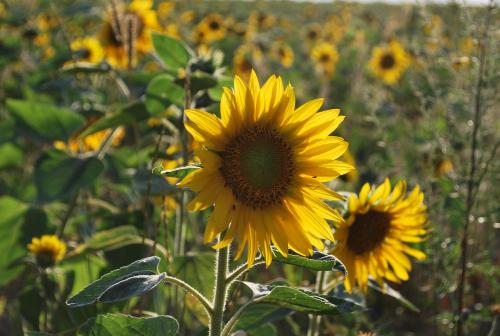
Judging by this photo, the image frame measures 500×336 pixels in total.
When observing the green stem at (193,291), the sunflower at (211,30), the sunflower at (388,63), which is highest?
the sunflower at (211,30)

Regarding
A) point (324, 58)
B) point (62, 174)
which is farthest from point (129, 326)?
point (324, 58)

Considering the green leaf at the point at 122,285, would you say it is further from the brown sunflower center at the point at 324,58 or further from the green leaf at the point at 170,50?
the brown sunflower center at the point at 324,58

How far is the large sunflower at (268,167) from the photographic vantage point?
1140mm

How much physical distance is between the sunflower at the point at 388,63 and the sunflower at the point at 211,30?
1.31 metres

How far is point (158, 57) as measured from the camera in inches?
68.8

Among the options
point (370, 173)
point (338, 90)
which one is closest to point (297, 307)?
point (370, 173)

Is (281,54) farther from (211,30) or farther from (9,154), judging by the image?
(9,154)

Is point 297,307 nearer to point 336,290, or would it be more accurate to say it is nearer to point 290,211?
point 290,211

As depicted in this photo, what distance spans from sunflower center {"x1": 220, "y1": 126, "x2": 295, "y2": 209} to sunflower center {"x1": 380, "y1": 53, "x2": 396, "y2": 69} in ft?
16.3

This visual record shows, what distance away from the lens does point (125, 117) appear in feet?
5.64

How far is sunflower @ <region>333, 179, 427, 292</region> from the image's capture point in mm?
1482

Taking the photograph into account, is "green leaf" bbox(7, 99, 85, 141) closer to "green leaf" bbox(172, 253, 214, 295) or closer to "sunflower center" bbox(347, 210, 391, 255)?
"green leaf" bbox(172, 253, 214, 295)

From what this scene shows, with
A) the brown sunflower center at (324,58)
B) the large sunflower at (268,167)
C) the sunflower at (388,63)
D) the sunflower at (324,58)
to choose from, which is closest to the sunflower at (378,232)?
the large sunflower at (268,167)

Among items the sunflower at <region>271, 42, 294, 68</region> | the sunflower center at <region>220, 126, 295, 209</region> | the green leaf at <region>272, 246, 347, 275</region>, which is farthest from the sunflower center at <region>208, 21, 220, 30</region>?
the green leaf at <region>272, 246, 347, 275</region>
